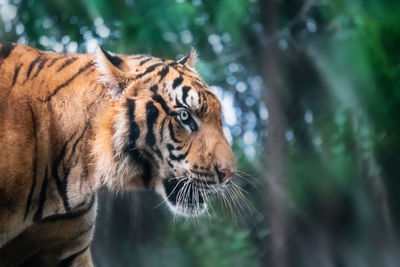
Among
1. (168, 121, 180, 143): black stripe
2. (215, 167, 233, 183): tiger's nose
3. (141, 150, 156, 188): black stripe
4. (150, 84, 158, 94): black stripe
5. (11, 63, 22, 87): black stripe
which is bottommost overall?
(215, 167, 233, 183): tiger's nose

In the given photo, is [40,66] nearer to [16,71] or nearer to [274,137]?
[16,71]

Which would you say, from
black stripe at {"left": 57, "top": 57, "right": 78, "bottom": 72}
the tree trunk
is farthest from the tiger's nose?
the tree trunk

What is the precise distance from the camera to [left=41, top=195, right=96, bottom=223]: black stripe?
1.10 m

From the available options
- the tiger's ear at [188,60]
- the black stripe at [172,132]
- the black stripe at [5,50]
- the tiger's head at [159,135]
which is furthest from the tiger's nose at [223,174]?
the black stripe at [5,50]

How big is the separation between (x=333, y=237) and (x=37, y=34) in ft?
5.02

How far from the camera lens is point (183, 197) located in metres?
1.14

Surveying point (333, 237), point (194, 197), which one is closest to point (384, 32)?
point (333, 237)

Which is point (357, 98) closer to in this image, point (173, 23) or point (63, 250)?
point (173, 23)

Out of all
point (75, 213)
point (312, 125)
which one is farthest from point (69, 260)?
point (312, 125)

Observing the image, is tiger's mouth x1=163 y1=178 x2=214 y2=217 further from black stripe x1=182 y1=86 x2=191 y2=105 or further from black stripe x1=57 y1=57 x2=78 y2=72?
black stripe x1=57 y1=57 x2=78 y2=72

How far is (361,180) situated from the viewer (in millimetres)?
2176

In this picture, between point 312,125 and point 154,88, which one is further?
point 312,125

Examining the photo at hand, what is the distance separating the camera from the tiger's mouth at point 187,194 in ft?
3.64

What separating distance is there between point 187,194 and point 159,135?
0.52 ft
